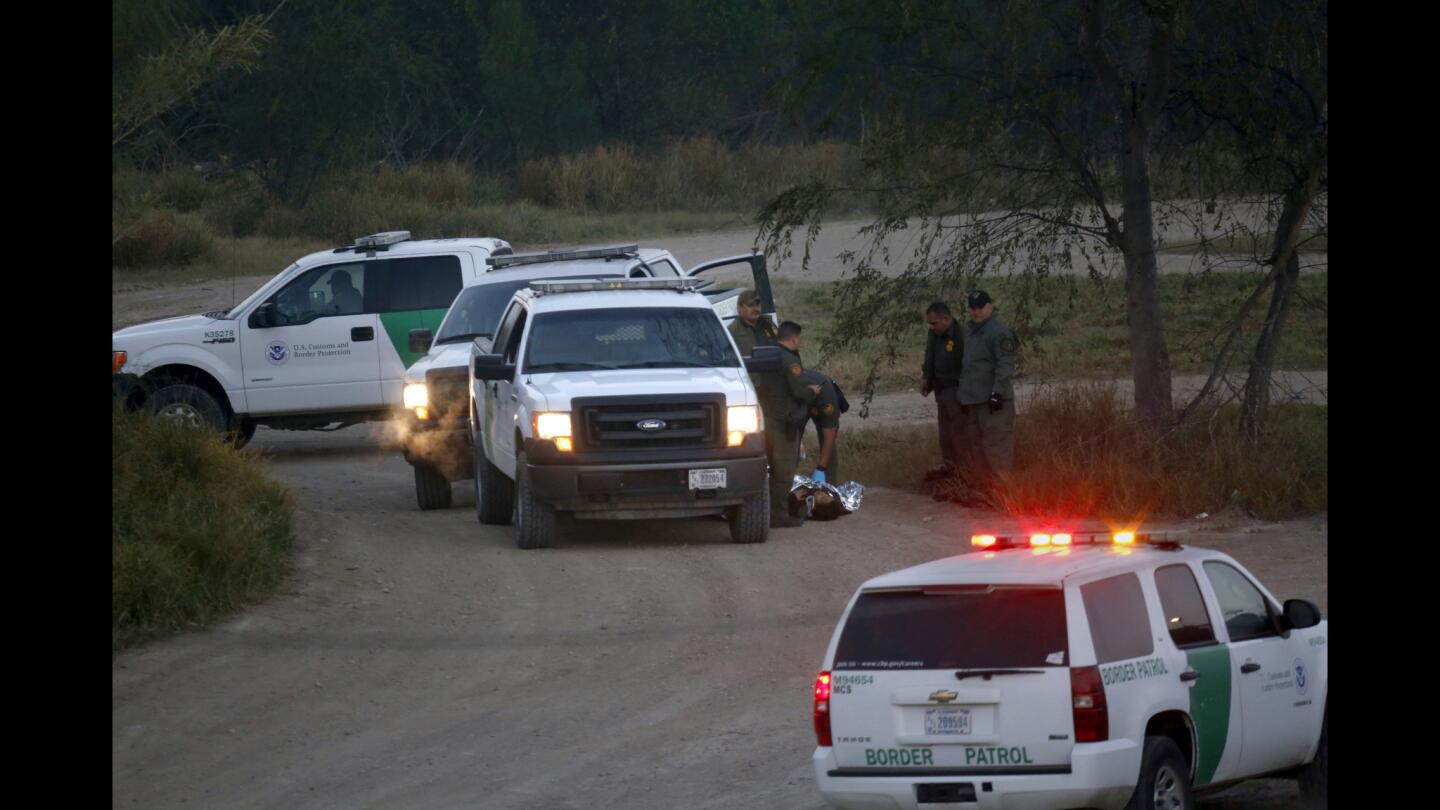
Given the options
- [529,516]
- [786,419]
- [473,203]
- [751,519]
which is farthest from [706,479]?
[473,203]

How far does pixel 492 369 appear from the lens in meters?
14.7

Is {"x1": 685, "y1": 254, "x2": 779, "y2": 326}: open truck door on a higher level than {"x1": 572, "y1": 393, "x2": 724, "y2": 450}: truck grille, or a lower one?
higher

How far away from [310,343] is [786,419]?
6.78 metres

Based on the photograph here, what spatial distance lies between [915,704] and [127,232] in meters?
8.89

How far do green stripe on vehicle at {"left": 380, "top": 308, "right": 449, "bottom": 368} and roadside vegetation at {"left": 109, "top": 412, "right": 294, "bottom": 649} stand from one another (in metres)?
5.27

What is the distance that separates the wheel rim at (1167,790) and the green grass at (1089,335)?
551 inches

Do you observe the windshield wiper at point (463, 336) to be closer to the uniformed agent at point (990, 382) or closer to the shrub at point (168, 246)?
the uniformed agent at point (990, 382)

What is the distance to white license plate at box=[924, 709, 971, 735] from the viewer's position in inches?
281

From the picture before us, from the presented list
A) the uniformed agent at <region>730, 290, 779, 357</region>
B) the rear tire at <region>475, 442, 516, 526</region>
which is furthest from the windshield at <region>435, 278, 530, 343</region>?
the uniformed agent at <region>730, 290, 779, 357</region>

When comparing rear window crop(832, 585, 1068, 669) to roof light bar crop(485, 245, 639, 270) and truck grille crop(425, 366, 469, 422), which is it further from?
roof light bar crop(485, 245, 639, 270)
